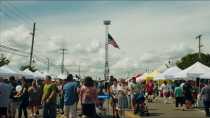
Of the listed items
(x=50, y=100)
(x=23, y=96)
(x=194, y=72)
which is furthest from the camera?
(x=194, y=72)

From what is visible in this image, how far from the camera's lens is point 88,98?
14828 millimetres

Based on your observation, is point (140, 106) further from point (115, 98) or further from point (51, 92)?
point (51, 92)

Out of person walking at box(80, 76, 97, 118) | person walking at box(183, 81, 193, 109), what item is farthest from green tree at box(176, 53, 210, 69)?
person walking at box(80, 76, 97, 118)

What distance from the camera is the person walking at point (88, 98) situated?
48.7 feet

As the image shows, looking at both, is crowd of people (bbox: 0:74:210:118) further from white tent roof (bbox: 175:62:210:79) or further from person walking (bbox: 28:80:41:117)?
white tent roof (bbox: 175:62:210:79)

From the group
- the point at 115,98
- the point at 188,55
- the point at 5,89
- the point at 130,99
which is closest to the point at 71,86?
the point at 5,89

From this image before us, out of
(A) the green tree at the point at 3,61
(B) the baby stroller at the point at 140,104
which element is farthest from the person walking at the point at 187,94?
(A) the green tree at the point at 3,61

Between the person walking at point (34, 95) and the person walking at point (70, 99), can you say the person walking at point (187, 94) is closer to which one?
the person walking at point (34, 95)

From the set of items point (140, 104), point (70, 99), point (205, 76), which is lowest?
point (140, 104)

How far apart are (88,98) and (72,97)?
2.02ft

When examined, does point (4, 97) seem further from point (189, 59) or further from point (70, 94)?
point (189, 59)

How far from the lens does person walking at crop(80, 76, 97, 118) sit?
48.7 ft

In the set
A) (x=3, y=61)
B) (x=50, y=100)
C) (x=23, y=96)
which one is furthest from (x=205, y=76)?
(x=3, y=61)

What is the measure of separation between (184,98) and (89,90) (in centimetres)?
1282
